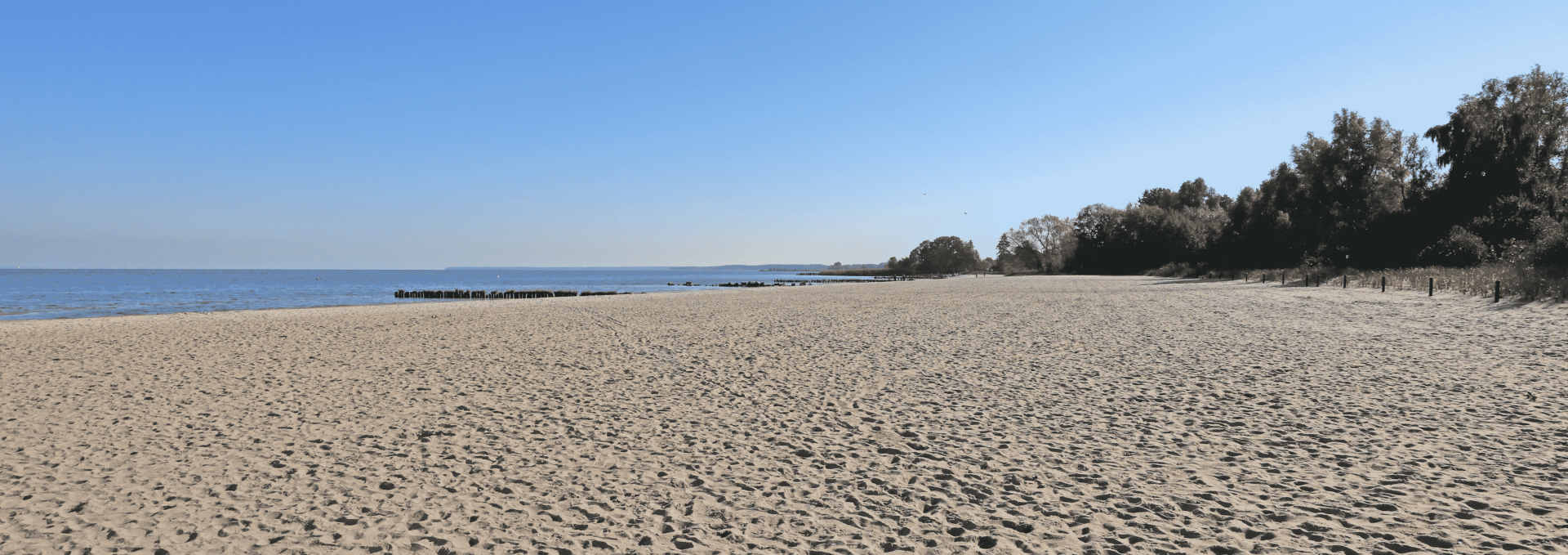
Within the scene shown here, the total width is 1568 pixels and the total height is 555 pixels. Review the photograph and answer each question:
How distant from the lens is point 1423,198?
1882 inches

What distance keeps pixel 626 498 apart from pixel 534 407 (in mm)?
3904

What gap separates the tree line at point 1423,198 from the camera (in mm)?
40875

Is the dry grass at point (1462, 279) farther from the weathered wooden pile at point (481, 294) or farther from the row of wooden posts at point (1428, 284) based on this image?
the weathered wooden pile at point (481, 294)

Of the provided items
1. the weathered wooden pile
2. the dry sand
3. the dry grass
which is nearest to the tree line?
the dry grass

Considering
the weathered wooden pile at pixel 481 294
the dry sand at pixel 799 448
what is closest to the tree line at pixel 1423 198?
the dry sand at pixel 799 448

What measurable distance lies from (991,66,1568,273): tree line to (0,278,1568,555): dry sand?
30.1m

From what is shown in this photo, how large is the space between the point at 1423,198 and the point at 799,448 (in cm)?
6094

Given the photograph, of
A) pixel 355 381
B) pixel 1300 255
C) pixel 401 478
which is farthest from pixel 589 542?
pixel 1300 255

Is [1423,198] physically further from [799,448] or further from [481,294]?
[481,294]

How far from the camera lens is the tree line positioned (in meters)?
40.9

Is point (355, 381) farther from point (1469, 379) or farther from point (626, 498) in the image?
point (1469, 379)

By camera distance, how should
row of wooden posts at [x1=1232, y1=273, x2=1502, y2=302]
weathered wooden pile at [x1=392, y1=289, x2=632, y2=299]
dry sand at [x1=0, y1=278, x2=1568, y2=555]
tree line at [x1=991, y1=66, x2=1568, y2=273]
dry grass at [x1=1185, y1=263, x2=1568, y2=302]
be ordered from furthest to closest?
weathered wooden pile at [x1=392, y1=289, x2=632, y2=299] < tree line at [x1=991, y1=66, x2=1568, y2=273] < dry grass at [x1=1185, y1=263, x2=1568, y2=302] < row of wooden posts at [x1=1232, y1=273, x2=1502, y2=302] < dry sand at [x1=0, y1=278, x2=1568, y2=555]

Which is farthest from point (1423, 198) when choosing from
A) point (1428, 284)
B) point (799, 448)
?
point (799, 448)

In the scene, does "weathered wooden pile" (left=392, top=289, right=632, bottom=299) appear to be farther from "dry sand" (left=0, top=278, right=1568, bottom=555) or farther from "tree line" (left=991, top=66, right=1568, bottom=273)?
"tree line" (left=991, top=66, right=1568, bottom=273)
